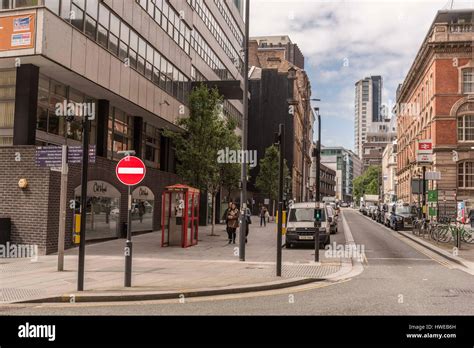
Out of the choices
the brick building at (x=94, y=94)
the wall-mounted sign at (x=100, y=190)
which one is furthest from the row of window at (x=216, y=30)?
the wall-mounted sign at (x=100, y=190)

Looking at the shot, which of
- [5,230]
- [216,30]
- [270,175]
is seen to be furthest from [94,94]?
[270,175]

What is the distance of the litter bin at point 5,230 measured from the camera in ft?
54.2

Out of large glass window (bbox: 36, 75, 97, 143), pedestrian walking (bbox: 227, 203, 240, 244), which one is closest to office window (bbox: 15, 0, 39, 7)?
large glass window (bbox: 36, 75, 97, 143)

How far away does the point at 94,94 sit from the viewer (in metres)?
21.2

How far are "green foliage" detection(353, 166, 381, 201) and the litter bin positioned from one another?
405 ft

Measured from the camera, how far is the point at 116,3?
21.6m

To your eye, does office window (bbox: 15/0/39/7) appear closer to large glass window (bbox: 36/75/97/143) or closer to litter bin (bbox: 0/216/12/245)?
large glass window (bbox: 36/75/97/143)

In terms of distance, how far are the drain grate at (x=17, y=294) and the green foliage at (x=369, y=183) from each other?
5067 inches

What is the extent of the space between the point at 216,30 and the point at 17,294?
34924mm

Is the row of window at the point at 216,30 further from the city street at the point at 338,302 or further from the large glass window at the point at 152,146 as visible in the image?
the city street at the point at 338,302

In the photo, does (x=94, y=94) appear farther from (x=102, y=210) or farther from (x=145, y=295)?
(x=145, y=295)

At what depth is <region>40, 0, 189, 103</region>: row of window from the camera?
18.2 meters

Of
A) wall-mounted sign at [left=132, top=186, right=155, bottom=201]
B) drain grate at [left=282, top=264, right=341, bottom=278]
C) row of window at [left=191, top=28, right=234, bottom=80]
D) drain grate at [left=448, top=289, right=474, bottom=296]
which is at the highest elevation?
row of window at [left=191, top=28, right=234, bottom=80]
